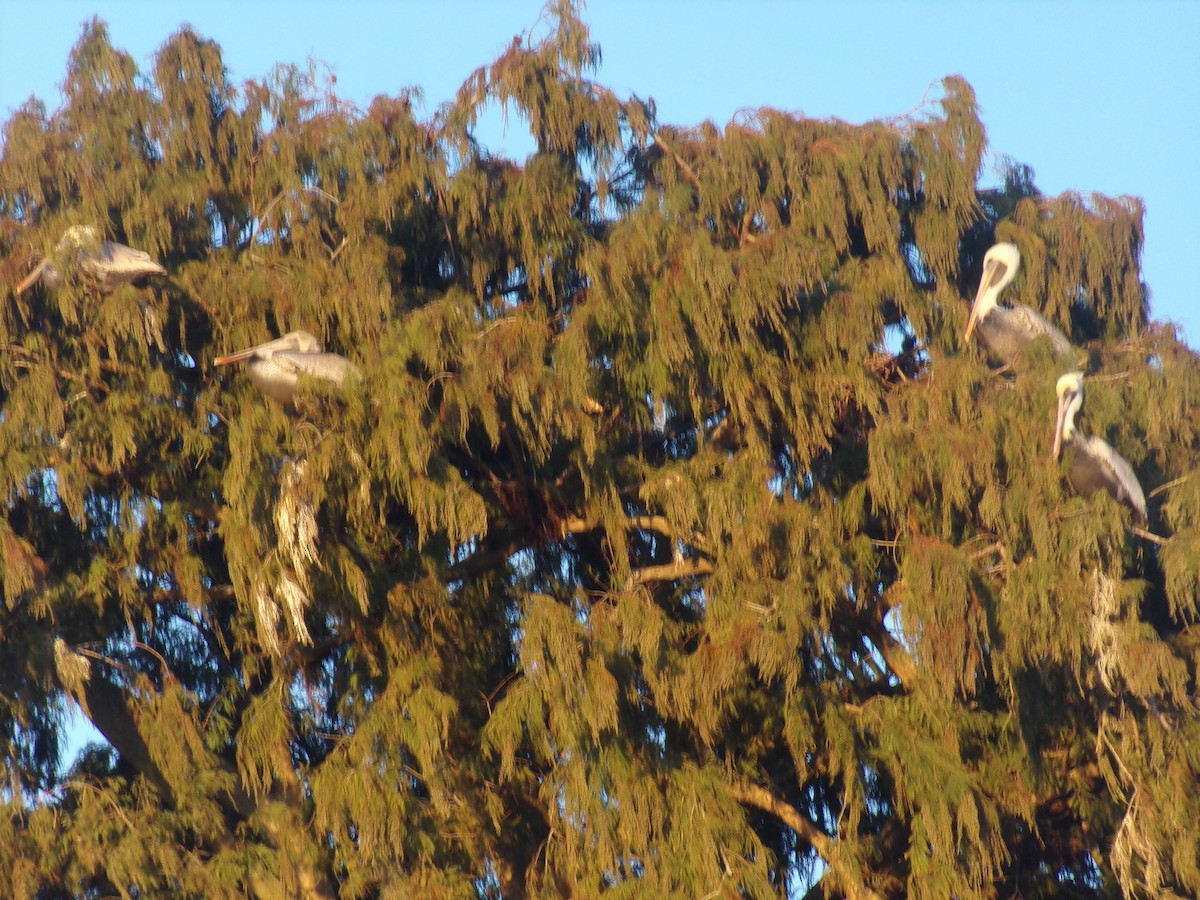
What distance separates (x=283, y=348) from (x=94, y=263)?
31.2 inches

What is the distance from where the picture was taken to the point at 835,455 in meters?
6.75

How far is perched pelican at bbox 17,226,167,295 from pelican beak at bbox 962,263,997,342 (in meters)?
3.16

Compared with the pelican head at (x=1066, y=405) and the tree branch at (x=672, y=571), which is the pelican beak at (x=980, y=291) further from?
the tree branch at (x=672, y=571)

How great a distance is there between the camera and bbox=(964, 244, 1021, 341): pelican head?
21.8ft

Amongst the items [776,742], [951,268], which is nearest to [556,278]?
[951,268]

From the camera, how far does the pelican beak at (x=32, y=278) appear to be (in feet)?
20.7

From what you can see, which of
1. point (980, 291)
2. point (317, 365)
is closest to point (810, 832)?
point (980, 291)

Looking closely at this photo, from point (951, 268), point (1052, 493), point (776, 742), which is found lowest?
point (776, 742)

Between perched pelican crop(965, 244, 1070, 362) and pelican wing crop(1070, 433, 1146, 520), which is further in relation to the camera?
perched pelican crop(965, 244, 1070, 362)

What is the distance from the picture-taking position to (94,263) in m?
6.29

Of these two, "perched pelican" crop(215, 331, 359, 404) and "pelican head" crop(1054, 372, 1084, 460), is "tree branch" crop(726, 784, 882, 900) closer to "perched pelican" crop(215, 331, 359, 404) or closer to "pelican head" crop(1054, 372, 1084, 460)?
"pelican head" crop(1054, 372, 1084, 460)

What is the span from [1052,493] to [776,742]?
4.94 ft

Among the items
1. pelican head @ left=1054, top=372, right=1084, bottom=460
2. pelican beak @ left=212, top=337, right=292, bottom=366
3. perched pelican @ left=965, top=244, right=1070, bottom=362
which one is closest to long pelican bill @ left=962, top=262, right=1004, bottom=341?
perched pelican @ left=965, top=244, right=1070, bottom=362

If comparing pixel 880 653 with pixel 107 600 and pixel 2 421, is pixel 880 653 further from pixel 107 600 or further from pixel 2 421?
pixel 2 421
